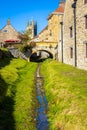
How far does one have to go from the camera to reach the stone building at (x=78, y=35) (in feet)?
124

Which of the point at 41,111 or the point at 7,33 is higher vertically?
the point at 7,33

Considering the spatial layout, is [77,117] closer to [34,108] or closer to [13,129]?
[13,129]

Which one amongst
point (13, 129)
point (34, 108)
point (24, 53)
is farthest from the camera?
point (24, 53)

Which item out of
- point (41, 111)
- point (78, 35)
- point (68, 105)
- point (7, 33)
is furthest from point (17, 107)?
point (7, 33)

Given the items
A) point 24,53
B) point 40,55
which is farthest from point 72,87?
point 40,55

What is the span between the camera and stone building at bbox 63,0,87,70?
37719 mm

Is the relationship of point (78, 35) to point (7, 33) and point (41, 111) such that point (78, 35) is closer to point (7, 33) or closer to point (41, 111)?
point (41, 111)

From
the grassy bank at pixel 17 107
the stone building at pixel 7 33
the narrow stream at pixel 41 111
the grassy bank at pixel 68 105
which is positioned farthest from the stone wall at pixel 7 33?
the grassy bank at pixel 68 105

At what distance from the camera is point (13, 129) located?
50.5ft

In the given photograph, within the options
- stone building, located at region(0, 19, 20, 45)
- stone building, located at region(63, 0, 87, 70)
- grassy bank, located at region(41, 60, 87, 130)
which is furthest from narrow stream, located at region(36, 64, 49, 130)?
stone building, located at region(0, 19, 20, 45)

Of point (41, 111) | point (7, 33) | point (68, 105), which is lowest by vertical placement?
point (41, 111)

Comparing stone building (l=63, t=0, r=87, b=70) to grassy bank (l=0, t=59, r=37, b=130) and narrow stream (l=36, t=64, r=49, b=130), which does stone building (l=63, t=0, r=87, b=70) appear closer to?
narrow stream (l=36, t=64, r=49, b=130)

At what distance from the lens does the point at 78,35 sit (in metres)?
39.6

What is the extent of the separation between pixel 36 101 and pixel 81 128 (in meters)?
7.70
